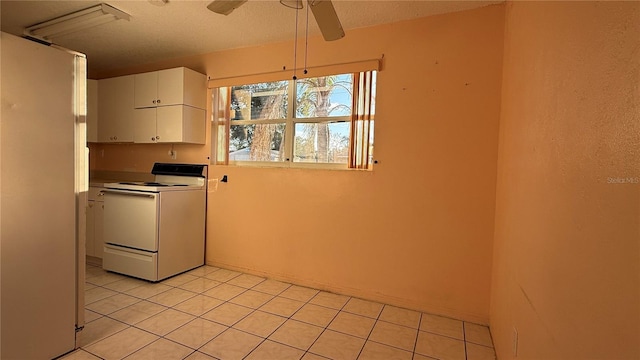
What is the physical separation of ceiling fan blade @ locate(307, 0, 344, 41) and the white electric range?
2.17 metres

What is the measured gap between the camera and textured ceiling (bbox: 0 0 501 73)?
7.44 ft

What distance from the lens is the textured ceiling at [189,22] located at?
227 cm

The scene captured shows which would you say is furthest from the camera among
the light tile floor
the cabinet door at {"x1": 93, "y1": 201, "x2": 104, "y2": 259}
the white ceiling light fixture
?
the cabinet door at {"x1": 93, "y1": 201, "x2": 104, "y2": 259}

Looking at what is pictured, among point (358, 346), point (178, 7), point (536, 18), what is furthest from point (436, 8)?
point (358, 346)

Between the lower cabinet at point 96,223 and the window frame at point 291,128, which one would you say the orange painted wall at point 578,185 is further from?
the lower cabinet at point 96,223

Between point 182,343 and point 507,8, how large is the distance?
10.3 ft

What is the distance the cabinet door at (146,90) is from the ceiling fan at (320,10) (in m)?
2.19

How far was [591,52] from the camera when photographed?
0.79 meters

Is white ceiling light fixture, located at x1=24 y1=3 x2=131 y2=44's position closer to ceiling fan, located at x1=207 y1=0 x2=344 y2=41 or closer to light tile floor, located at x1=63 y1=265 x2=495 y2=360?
ceiling fan, located at x1=207 y1=0 x2=344 y2=41

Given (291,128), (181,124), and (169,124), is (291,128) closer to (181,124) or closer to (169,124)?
(181,124)

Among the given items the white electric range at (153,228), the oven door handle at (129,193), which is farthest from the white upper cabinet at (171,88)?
the oven door handle at (129,193)

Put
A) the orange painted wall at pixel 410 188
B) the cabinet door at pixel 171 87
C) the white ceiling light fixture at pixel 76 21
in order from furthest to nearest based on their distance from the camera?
the cabinet door at pixel 171 87 → the white ceiling light fixture at pixel 76 21 → the orange painted wall at pixel 410 188

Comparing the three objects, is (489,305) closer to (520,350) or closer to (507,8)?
(520,350)

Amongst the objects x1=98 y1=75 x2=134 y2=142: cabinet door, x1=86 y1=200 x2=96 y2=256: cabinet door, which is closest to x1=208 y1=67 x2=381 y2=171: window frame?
x1=98 y1=75 x2=134 y2=142: cabinet door
